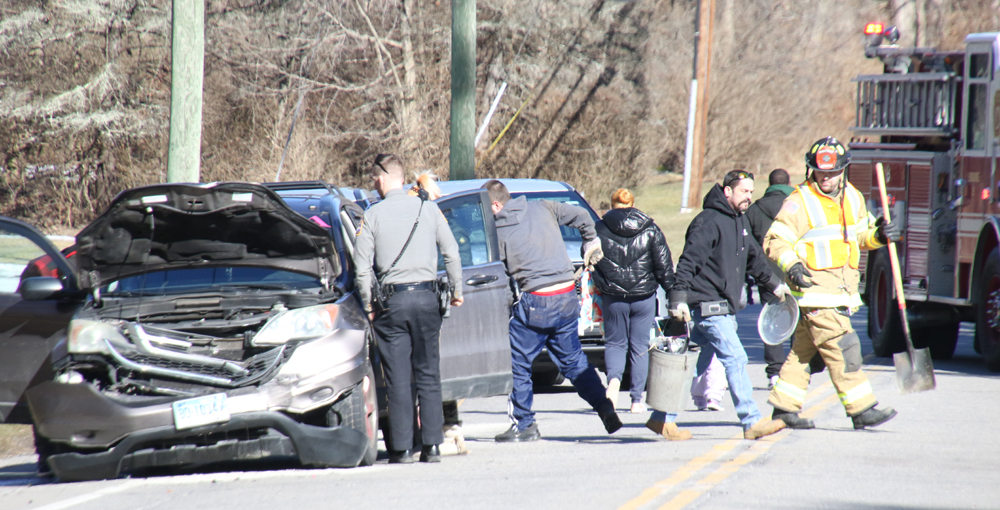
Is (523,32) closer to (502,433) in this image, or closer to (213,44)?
(213,44)

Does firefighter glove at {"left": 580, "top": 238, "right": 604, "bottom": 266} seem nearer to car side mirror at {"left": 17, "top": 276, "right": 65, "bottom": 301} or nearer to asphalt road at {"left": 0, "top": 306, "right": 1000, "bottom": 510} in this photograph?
asphalt road at {"left": 0, "top": 306, "right": 1000, "bottom": 510}

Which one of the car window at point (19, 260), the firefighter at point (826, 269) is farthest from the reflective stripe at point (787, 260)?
the car window at point (19, 260)

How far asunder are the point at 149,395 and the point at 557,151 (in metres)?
23.1

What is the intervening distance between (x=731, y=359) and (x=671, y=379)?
Result: 57 cm

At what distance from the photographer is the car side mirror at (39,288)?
7.21 m

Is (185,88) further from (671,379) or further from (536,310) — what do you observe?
(671,379)

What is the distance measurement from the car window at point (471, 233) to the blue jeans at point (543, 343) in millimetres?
449

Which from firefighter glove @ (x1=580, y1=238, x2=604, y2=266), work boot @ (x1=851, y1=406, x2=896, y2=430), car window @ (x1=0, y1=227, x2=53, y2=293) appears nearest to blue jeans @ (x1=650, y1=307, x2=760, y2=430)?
work boot @ (x1=851, y1=406, x2=896, y2=430)

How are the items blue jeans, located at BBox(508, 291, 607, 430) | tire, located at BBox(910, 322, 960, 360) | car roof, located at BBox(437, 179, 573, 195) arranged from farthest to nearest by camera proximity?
tire, located at BBox(910, 322, 960, 360) → car roof, located at BBox(437, 179, 573, 195) → blue jeans, located at BBox(508, 291, 607, 430)

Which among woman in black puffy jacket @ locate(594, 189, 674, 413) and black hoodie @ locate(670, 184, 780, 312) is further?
woman in black puffy jacket @ locate(594, 189, 674, 413)

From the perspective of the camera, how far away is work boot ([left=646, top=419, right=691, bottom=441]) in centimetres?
779

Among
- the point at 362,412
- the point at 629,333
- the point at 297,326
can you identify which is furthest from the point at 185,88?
the point at 362,412

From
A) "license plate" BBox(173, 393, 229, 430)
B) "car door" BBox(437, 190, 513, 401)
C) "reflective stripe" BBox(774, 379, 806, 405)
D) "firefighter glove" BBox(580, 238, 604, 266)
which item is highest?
"firefighter glove" BBox(580, 238, 604, 266)

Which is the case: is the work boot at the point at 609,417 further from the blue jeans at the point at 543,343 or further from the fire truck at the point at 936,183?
the fire truck at the point at 936,183
